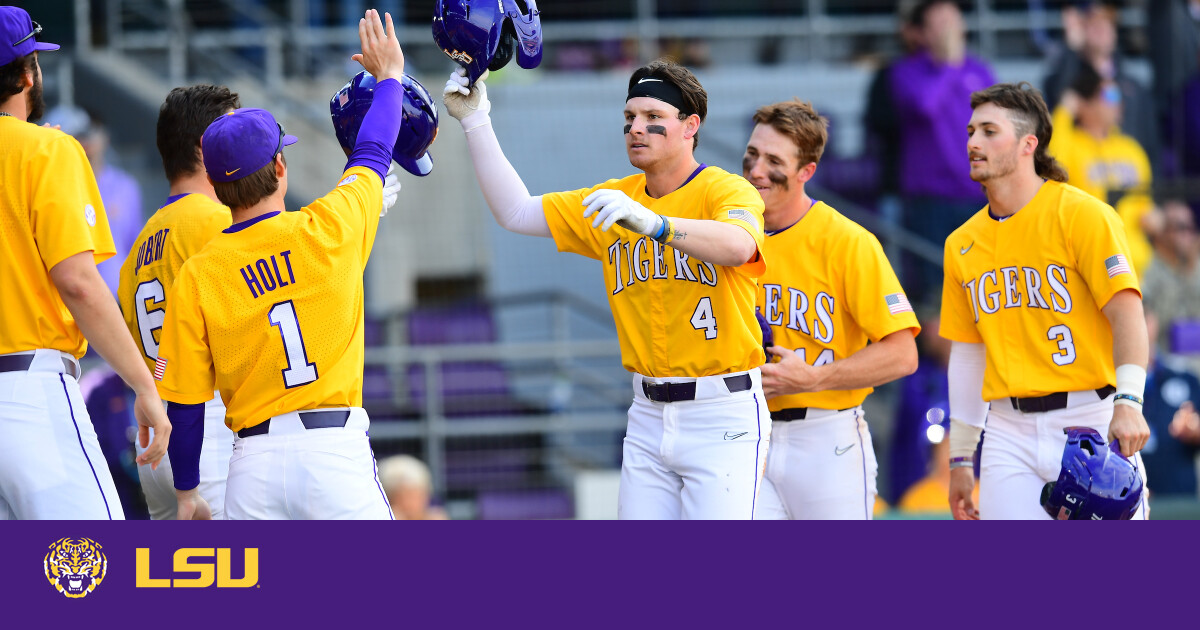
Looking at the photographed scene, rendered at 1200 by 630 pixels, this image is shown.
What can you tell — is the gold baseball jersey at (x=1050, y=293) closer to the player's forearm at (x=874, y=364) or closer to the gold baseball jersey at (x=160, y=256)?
the player's forearm at (x=874, y=364)

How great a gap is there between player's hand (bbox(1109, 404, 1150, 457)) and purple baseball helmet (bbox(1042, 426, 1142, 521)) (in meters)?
0.04

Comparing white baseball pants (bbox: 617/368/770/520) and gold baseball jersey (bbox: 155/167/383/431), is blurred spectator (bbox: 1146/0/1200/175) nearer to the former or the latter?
white baseball pants (bbox: 617/368/770/520)

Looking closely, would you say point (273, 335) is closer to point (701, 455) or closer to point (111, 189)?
point (701, 455)

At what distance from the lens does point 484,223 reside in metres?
9.62

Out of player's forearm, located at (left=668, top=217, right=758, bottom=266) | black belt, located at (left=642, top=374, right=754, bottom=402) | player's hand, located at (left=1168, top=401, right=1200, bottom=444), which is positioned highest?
player's forearm, located at (left=668, top=217, right=758, bottom=266)

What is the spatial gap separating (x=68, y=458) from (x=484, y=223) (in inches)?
247

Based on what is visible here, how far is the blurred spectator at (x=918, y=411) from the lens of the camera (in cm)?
766

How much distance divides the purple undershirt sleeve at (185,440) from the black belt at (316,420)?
0.16 meters

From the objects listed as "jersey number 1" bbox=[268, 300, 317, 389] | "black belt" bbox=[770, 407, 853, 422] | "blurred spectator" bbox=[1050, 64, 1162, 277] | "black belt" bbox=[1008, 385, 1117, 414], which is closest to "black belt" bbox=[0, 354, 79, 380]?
"jersey number 1" bbox=[268, 300, 317, 389]

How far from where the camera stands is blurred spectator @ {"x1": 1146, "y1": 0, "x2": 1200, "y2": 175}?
969cm

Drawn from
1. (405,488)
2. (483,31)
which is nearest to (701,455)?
(483,31)

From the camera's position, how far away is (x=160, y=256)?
13.5ft

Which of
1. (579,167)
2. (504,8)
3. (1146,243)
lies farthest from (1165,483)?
(504,8)
